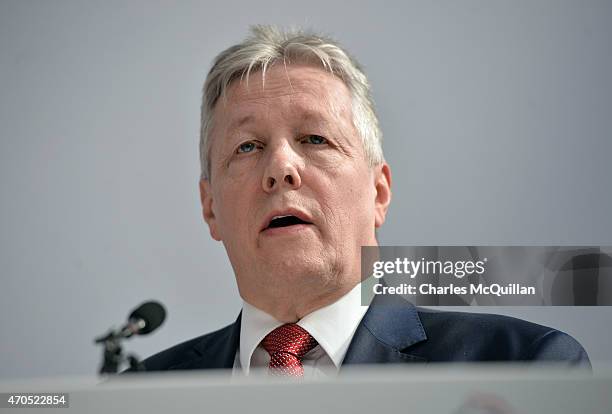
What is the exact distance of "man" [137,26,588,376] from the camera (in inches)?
65.2

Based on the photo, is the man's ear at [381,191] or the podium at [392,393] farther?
the man's ear at [381,191]

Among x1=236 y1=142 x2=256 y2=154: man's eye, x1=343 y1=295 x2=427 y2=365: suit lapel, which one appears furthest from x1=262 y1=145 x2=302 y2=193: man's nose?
x1=343 y1=295 x2=427 y2=365: suit lapel

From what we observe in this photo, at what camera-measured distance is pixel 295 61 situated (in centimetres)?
189

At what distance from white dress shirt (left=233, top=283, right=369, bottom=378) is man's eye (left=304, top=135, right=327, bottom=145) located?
36cm

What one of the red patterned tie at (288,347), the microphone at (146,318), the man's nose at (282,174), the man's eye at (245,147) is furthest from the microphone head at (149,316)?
the man's eye at (245,147)

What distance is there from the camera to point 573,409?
0.65m

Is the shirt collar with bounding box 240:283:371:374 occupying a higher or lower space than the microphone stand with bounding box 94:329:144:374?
higher

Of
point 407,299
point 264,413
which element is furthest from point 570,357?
point 264,413

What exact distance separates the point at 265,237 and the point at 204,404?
1.06 metres

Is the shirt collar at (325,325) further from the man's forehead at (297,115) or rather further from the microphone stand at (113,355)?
the microphone stand at (113,355)

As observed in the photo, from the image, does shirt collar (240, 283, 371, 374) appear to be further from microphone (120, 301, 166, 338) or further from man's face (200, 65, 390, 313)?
microphone (120, 301, 166, 338)

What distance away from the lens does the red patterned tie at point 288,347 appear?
5.30 feet

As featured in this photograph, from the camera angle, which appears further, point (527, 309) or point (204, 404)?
point (527, 309)

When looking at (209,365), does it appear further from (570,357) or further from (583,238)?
(583,238)
